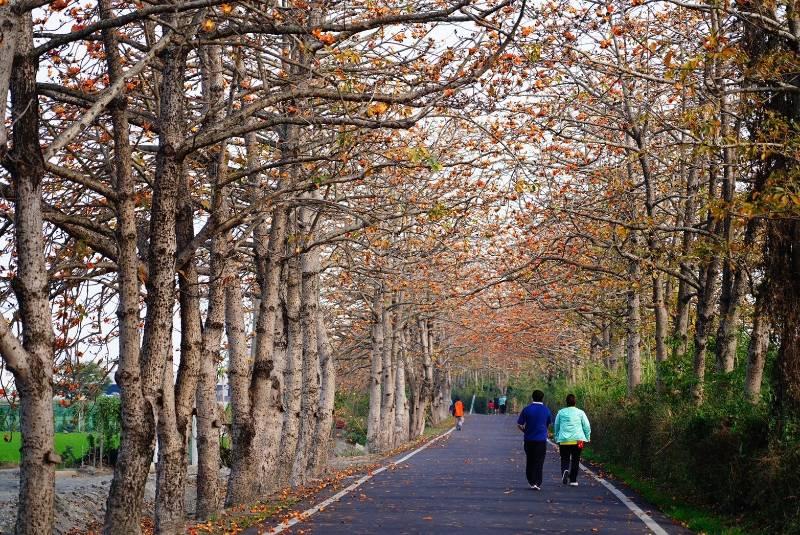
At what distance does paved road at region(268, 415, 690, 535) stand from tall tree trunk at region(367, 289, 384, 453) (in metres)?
11.5

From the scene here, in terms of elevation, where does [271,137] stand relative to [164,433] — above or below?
above

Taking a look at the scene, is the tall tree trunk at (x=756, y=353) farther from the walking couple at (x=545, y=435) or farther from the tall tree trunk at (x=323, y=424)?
the tall tree trunk at (x=323, y=424)

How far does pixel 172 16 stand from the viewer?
13.0 meters

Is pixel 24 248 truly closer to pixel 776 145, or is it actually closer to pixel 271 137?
pixel 776 145

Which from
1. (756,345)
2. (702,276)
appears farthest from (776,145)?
(702,276)

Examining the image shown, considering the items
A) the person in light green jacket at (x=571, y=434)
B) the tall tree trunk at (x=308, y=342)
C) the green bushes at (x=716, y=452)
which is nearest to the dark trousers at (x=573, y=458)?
the person in light green jacket at (x=571, y=434)

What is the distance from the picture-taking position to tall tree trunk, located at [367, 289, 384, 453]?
37.8 m

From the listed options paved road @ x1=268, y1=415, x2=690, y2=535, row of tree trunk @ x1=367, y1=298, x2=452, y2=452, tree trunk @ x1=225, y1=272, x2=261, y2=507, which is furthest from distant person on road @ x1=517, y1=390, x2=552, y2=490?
row of tree trunk @ x1=367, y1=298, x2=452, y2=452

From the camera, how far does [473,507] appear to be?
1669cm

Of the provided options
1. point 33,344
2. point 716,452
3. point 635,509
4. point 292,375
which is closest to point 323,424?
point 292,375

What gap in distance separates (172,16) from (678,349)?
48.7 ft

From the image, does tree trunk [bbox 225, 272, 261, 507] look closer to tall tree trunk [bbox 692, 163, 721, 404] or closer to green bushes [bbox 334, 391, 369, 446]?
tall tree trunk [bbox 692, 163, 721, 404]

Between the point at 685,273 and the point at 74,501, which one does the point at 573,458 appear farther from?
the point at 74,501

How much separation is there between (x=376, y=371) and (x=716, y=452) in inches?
940
